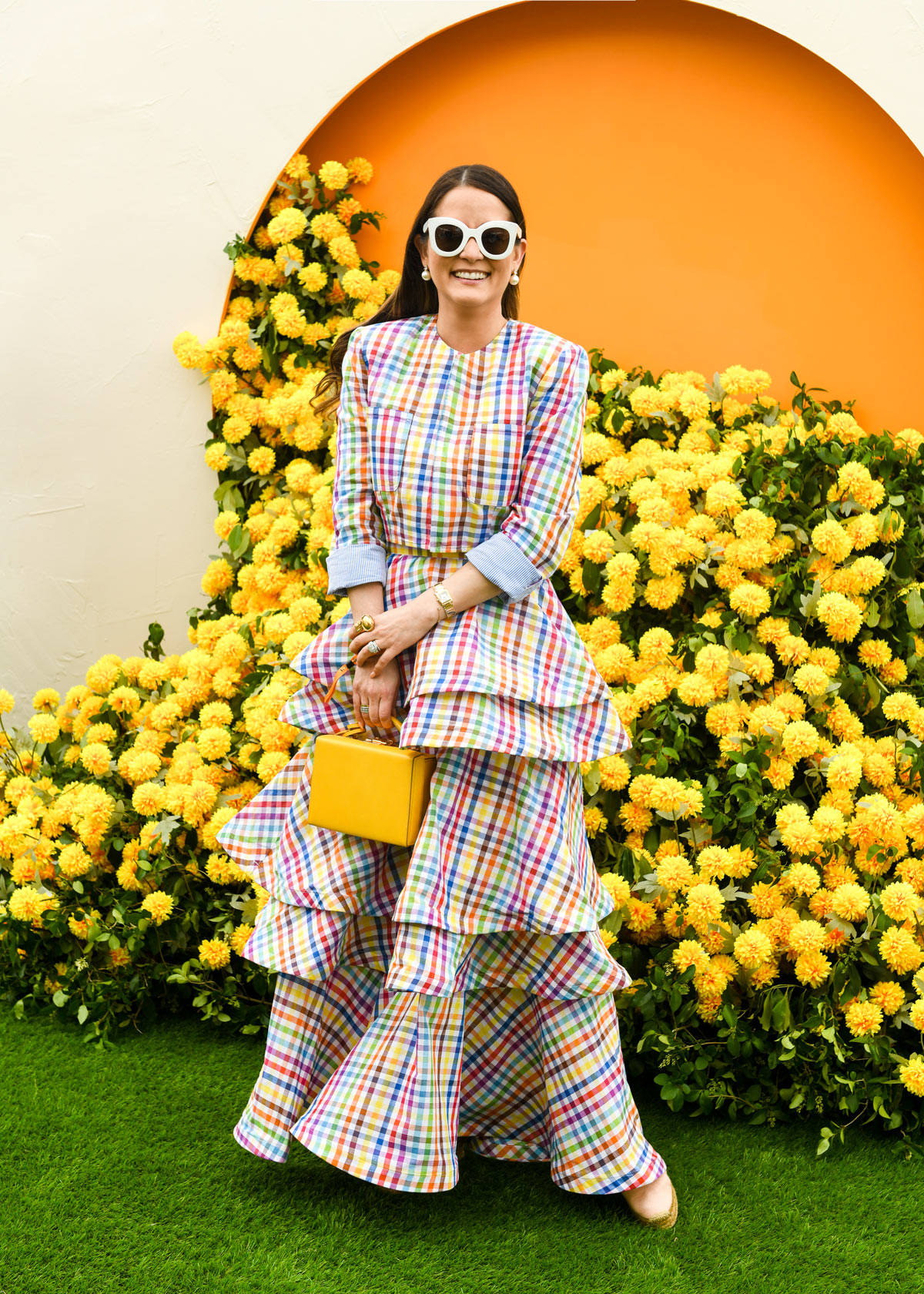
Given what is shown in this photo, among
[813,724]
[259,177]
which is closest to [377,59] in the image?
[259,177]

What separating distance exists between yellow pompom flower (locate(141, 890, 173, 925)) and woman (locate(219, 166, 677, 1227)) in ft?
2.30

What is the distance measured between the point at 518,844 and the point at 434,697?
296mm

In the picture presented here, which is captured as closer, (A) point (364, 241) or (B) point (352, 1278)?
(B) point (352, 1278)

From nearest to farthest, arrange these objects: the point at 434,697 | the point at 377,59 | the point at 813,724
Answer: the point at 434,697 < the point at 813,724 < the point at 377,59

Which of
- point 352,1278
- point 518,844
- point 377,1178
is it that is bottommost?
point 352,1278

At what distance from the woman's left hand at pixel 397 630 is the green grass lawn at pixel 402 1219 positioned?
100cm

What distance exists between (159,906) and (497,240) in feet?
5.47

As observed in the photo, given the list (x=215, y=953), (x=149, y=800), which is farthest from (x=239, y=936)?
(x=149, y=800)

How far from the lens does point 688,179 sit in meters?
3.37

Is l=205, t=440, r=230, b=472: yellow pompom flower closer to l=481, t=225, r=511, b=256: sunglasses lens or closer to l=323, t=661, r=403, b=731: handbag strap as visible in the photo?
l=323, t=661, r=403, b=731: handbag strap

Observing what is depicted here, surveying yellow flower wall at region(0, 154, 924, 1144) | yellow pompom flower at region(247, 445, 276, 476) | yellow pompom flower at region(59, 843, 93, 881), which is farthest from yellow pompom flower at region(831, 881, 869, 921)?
yellow pompom flower at region(247, 445, 276, 476)

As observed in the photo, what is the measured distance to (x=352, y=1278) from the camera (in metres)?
1.88

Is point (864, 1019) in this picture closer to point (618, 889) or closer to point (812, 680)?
point (618, 889)

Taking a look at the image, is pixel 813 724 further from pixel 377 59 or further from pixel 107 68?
pixel 107 68
